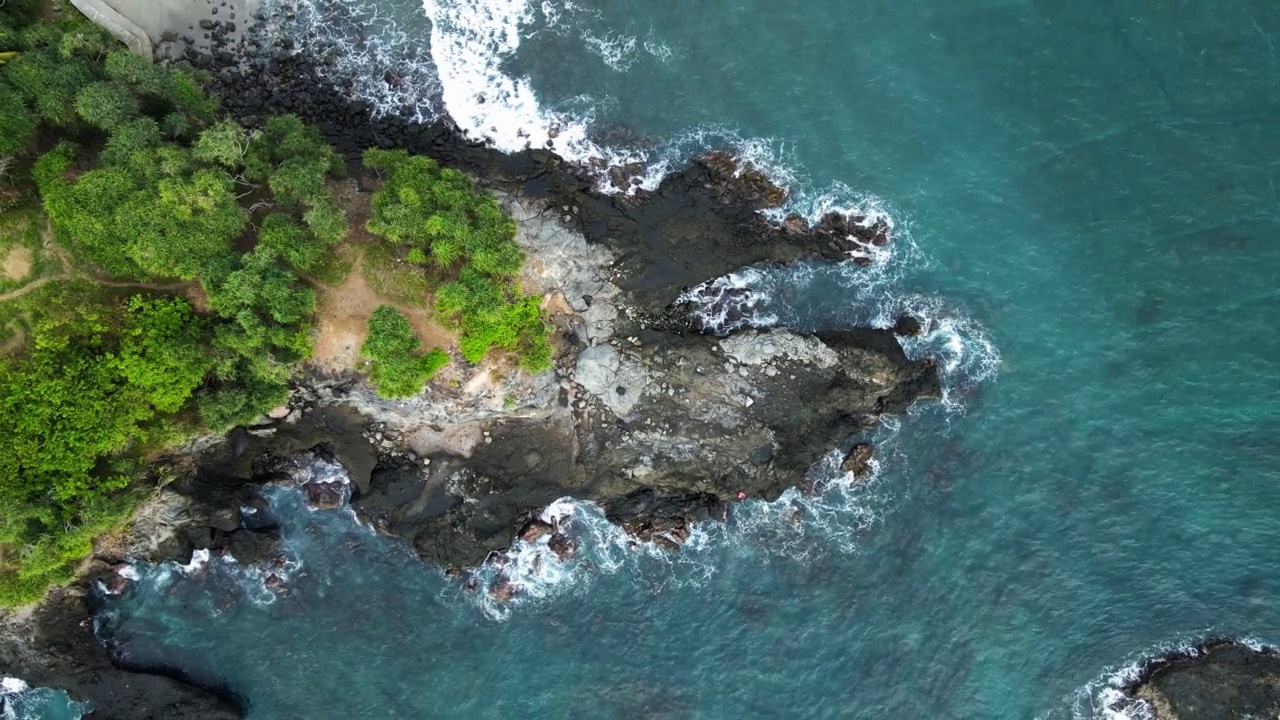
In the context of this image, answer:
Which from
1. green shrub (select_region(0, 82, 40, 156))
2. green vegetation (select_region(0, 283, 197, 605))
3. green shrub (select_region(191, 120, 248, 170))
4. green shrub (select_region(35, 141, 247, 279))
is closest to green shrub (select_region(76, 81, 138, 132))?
green shrub (select_region(35, 141, 247, 279))

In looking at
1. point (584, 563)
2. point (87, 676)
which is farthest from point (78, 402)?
point (584, 563)

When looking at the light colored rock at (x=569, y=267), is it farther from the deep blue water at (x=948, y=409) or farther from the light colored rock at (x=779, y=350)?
the light colored rock at (x=779, y=350)

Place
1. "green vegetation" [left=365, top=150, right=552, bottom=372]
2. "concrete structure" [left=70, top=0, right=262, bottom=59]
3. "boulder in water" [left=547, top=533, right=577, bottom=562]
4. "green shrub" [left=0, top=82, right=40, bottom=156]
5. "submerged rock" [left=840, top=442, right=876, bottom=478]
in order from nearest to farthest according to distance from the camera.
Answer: "green shrub" [left=0, top=82, right=40, bottom=156] < "green vegetation" [left=365, top=150, right=552, bottom=372] < "concrete structure" [left=70, top=0, right=262, bottom=59] < "submerged rock" [left=840, top=442, right=876, bottom=478] < "boulder in water" [left=547, top=533, right=577, bottom=562]

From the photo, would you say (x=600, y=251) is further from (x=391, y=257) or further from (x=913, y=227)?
(x=913, y=227)

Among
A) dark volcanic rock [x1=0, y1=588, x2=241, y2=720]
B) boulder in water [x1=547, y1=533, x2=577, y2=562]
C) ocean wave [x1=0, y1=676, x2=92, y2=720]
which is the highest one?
boulder in water [x1=547, y1=533, x2=577, y2=562]

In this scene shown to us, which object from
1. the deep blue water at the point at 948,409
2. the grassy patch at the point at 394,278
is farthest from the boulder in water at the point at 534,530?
the grassy patch at the point at 394,278

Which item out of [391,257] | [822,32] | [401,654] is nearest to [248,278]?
[391,257]

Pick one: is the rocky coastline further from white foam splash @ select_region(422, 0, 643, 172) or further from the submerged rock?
white foam splash @ select_region(422, 0, 643, 172)

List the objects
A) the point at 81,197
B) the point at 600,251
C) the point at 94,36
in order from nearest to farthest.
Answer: the point at 81,197 → the point at 94,36 → the point at 600,251
